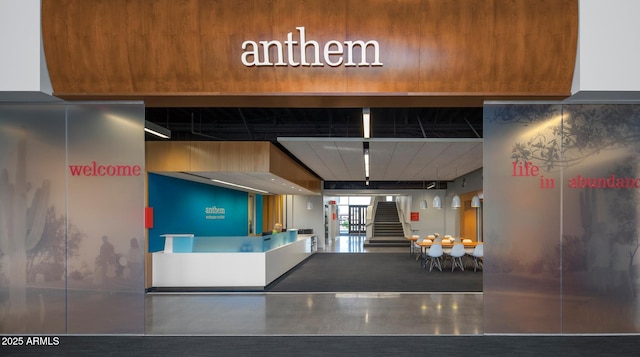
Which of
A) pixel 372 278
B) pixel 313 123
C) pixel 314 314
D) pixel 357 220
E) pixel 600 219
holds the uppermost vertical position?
pixel 313 123

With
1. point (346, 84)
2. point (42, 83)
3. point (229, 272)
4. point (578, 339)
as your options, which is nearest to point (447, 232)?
point (229, 272)

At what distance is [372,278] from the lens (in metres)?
8.59

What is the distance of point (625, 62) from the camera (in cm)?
372

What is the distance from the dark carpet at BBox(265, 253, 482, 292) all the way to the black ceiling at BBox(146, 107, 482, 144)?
324 centimetres

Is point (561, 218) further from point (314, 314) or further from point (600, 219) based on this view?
A: point (314, 314)

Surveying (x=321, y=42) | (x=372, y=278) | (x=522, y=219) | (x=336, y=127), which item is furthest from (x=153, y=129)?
(x=372, y=278)

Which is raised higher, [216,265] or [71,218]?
[71,218]

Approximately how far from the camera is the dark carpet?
738 centimetres

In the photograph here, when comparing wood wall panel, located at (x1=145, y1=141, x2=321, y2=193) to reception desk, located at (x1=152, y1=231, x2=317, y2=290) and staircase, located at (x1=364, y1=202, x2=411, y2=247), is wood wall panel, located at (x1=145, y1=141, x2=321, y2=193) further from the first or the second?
staircase, located at (x1=364, y1=202, x2=411, y2=247)

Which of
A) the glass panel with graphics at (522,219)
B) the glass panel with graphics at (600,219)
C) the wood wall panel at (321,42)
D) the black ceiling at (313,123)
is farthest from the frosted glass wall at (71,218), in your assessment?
the glass panel with graphics at (600,219)

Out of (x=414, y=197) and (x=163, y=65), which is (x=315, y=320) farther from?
(x=414, y=197)

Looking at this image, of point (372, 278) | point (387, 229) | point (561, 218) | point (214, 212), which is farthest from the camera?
point (387, 229)

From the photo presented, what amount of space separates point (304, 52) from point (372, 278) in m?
→ 6.01

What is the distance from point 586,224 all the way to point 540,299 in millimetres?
951
